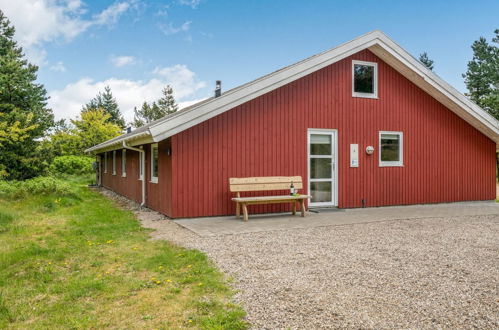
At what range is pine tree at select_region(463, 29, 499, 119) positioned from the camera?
29736 millimetres

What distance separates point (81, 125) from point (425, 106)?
1082 inches

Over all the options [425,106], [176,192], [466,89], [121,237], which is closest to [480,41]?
[466,89]

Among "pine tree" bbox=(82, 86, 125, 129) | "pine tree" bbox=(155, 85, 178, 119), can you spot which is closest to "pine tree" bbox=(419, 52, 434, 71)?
"pine tree" bbox=(155, 85, 178, 119)

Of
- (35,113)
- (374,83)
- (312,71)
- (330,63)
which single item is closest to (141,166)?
(312,71)

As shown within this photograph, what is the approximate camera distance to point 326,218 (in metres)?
8.85

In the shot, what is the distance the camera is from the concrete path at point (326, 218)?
7574mm

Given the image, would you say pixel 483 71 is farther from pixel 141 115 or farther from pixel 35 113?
pixel 141 115

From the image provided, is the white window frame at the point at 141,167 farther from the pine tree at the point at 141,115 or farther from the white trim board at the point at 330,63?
the pine tree at the point at 141,115

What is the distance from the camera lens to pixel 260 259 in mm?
5156

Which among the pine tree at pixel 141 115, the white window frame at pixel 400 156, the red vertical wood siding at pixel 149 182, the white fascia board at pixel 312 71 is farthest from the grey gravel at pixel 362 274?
the pine tree at pixel 141 115

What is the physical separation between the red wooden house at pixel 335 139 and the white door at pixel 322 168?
0.03m

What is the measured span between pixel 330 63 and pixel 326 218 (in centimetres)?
423

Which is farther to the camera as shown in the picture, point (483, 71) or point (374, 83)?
point (483, 71)

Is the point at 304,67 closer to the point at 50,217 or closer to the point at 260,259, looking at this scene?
the point at 260,259
